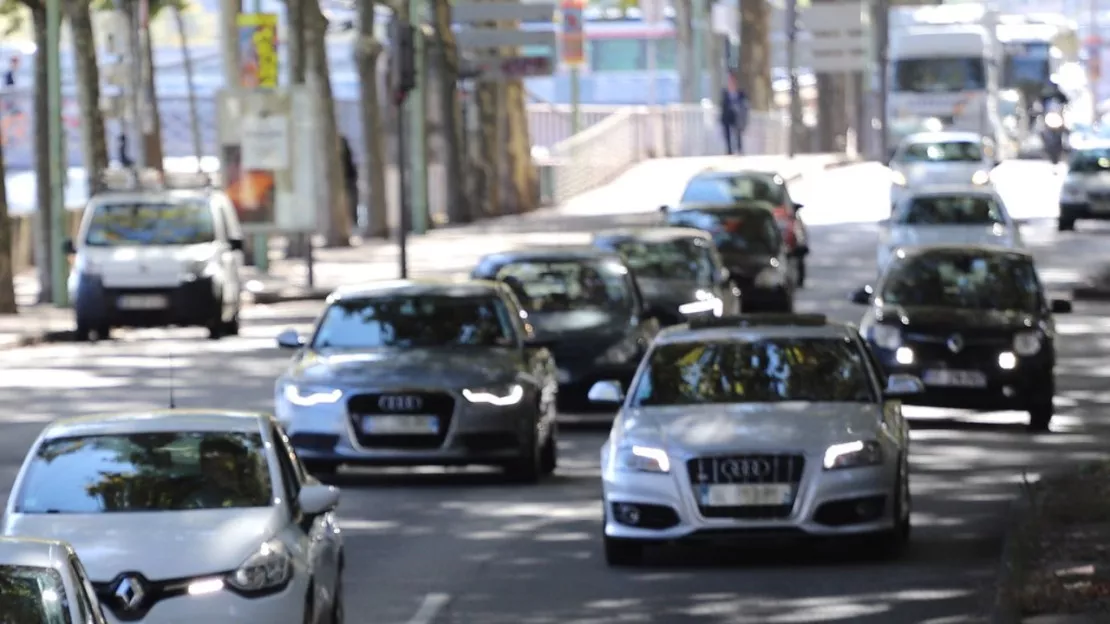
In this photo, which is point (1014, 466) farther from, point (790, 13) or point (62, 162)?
→ point (790, 13)

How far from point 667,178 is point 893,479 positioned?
57777 millimetres

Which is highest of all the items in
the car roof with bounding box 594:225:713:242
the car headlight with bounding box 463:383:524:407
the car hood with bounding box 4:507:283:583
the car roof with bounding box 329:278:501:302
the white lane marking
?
the car hood with bounding box 4:507:283:583

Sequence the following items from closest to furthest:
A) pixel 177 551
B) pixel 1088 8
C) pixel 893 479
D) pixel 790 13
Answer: pixel 177 551 < pixel 893 479 < pixel 790 13 < pixel 1088 8

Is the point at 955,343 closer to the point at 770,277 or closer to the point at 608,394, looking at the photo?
the point at 608,394

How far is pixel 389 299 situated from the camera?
68.5ft

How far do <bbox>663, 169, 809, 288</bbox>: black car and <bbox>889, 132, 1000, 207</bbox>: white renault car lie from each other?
463 inches

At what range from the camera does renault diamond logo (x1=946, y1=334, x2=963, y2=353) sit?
923 inches

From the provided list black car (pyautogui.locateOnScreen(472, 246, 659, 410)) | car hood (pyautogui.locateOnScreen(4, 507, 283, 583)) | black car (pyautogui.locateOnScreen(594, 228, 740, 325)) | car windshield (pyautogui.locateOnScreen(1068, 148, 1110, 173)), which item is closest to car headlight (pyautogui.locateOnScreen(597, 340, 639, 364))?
black car (pyautogui.locateOnScreen(472, 246, 659, 410))

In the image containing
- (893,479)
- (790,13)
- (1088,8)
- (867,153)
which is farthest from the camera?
(1088,8)

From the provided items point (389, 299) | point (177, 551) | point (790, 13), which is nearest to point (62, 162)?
point (389, 299)

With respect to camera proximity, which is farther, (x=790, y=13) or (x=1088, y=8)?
(x=1088, y=8)

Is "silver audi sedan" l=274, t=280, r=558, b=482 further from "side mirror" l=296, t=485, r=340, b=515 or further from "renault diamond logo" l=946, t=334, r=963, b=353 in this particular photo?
"side mirror" l=296, t=485, r=340, b=515

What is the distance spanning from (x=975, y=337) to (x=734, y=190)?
20697 mm

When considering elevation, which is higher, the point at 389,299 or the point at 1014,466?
the point at 389,299
